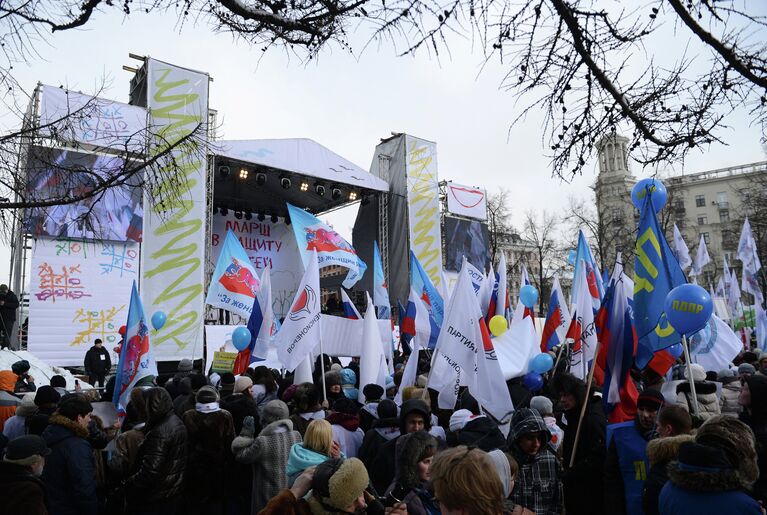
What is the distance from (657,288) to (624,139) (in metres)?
2.26

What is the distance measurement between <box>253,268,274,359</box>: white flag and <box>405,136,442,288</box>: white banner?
13.1m

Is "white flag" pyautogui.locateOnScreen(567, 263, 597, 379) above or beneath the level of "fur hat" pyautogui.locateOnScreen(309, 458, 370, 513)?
above

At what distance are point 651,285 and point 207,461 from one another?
159 inches

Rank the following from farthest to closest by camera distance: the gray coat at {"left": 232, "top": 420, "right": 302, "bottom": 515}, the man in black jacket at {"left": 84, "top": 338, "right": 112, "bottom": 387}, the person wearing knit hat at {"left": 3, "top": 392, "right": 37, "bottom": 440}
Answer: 1. the man in black jacket at {"left": 84, "top": 338, "right": 112, "bottom": 387}
2. the person wearing knit hat at {"left": 3, "top": 392, "right": 37, "bottom": 440}
3. the gray coat at {"left": 232, "top": 420, "right": 302, "bottom": 515}

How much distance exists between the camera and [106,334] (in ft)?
47.8

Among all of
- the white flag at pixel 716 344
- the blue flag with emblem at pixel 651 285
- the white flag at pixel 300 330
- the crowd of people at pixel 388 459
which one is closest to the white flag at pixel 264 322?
the white flag at pixel 300 330

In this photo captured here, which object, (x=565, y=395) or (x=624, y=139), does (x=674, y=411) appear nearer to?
(x=565, y=395)

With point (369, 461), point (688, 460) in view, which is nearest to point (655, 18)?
point (688, 460)

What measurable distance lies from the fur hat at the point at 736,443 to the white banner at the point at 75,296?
559 inches

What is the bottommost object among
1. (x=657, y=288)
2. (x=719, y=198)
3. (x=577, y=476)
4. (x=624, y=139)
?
(x=577, y=476)

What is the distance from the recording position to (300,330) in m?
7.22

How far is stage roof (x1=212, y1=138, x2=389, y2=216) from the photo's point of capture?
18.2m

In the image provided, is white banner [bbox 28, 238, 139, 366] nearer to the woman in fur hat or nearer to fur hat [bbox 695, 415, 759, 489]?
the woman in fur hat

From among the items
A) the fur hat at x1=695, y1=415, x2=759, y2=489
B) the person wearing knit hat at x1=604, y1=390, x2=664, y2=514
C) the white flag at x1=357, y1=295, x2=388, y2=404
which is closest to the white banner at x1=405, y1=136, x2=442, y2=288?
the white flag at x1=357, y1=295, x2=388, y2=404
